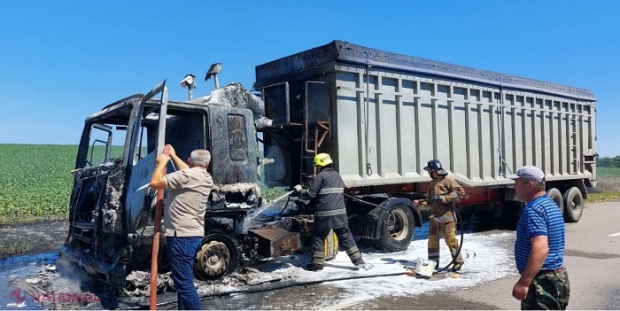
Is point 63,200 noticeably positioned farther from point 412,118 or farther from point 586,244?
point 586,244

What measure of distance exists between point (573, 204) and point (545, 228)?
10.2 m

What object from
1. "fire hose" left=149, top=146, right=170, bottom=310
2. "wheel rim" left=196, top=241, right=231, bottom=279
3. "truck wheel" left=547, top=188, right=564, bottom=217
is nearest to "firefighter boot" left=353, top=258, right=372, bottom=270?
"wheel rim" left=196, top=241, right=231, bottom=279

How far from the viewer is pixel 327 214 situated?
646cm

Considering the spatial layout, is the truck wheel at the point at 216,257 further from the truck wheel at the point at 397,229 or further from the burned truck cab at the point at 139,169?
the truck wheel at the point at 397,229

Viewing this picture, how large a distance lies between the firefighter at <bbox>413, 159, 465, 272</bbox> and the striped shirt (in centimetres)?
331

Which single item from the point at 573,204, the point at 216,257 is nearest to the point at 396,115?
the point at 216,257

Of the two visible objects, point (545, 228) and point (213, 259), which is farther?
point (213, 259)

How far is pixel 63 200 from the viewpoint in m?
15.2

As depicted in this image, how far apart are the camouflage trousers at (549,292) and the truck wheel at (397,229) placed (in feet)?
14.6

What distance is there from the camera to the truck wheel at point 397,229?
7.60 metres

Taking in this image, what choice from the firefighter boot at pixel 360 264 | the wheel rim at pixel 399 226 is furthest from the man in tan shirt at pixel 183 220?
the wheel rim at pixel 399 226

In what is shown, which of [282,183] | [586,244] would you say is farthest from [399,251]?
[586,244]

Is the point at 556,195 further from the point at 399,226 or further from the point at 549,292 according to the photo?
the point at 549,292

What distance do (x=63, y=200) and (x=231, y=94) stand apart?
11381 millimetres
